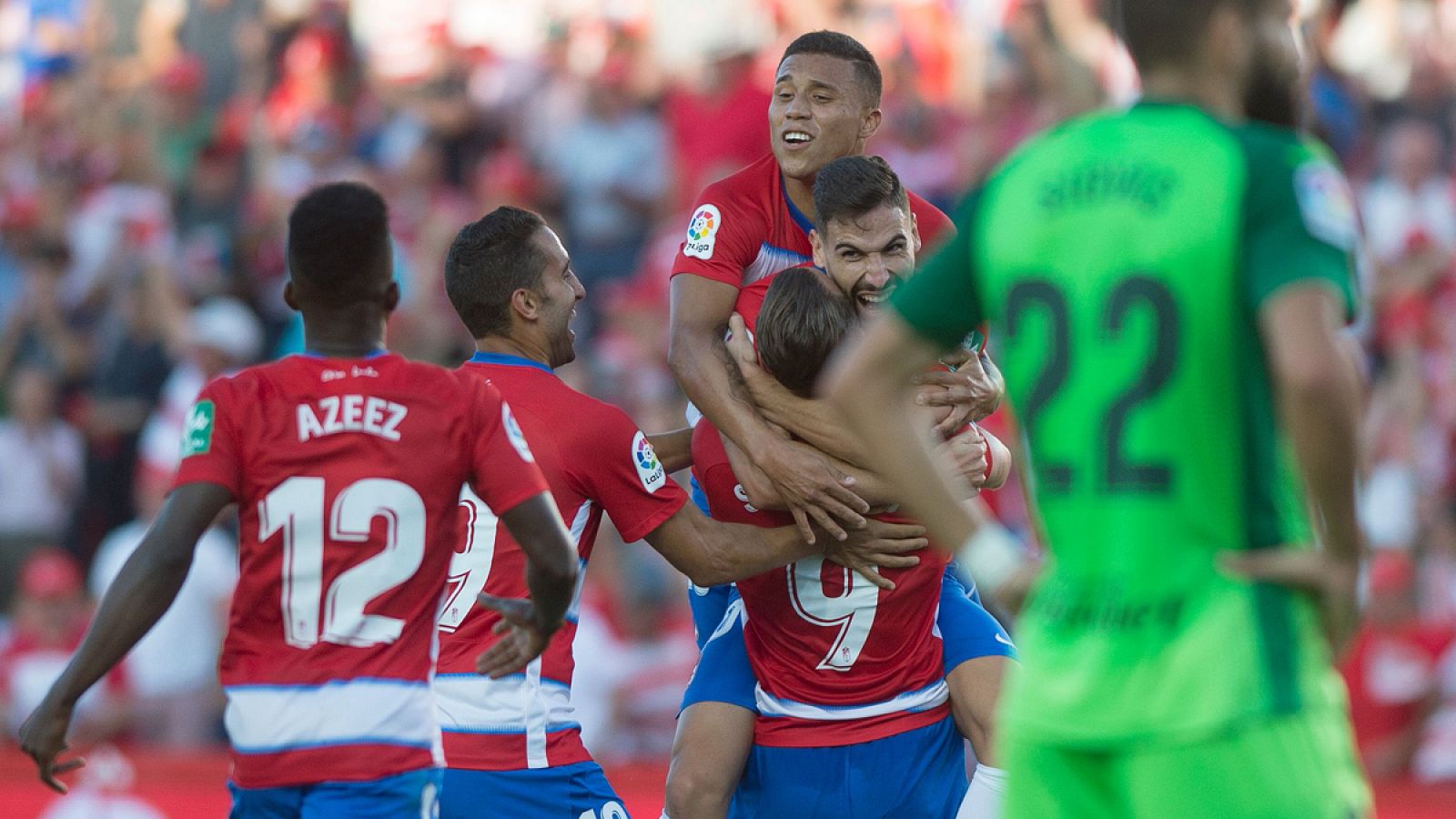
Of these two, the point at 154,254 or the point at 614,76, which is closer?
the point at 154,254

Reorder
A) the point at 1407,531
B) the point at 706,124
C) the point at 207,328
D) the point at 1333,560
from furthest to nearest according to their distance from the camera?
the point at 706,124, the point at 207,328, the point at 1407,531, the point at 1333,560

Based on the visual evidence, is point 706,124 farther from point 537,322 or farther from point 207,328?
point 537,322

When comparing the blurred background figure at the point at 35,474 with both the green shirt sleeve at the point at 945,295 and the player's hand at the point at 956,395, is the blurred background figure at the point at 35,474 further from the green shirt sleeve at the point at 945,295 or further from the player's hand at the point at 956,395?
the green shirt sleeve at the point at 945,295

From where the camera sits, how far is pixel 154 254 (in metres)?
12.9

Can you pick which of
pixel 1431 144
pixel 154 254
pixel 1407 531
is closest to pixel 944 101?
pixel 1431 144

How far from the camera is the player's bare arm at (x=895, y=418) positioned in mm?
3418

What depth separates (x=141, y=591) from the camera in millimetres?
4016

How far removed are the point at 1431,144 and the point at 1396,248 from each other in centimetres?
95

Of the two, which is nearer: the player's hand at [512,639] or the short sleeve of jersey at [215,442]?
the short sleeve of jersey at [215,442]

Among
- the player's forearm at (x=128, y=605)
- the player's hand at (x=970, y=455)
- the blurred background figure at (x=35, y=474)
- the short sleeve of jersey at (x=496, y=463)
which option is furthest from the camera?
the blurred background figure at (x=35, y=474)

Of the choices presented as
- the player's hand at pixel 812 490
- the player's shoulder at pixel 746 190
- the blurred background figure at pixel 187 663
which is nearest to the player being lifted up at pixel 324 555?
the player's hand at pixel 812 490

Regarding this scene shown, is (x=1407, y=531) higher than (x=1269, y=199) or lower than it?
lower

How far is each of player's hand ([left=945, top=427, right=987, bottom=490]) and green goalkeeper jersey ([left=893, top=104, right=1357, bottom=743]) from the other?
6.32 feet

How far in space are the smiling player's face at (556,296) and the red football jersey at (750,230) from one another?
0.44 meters
